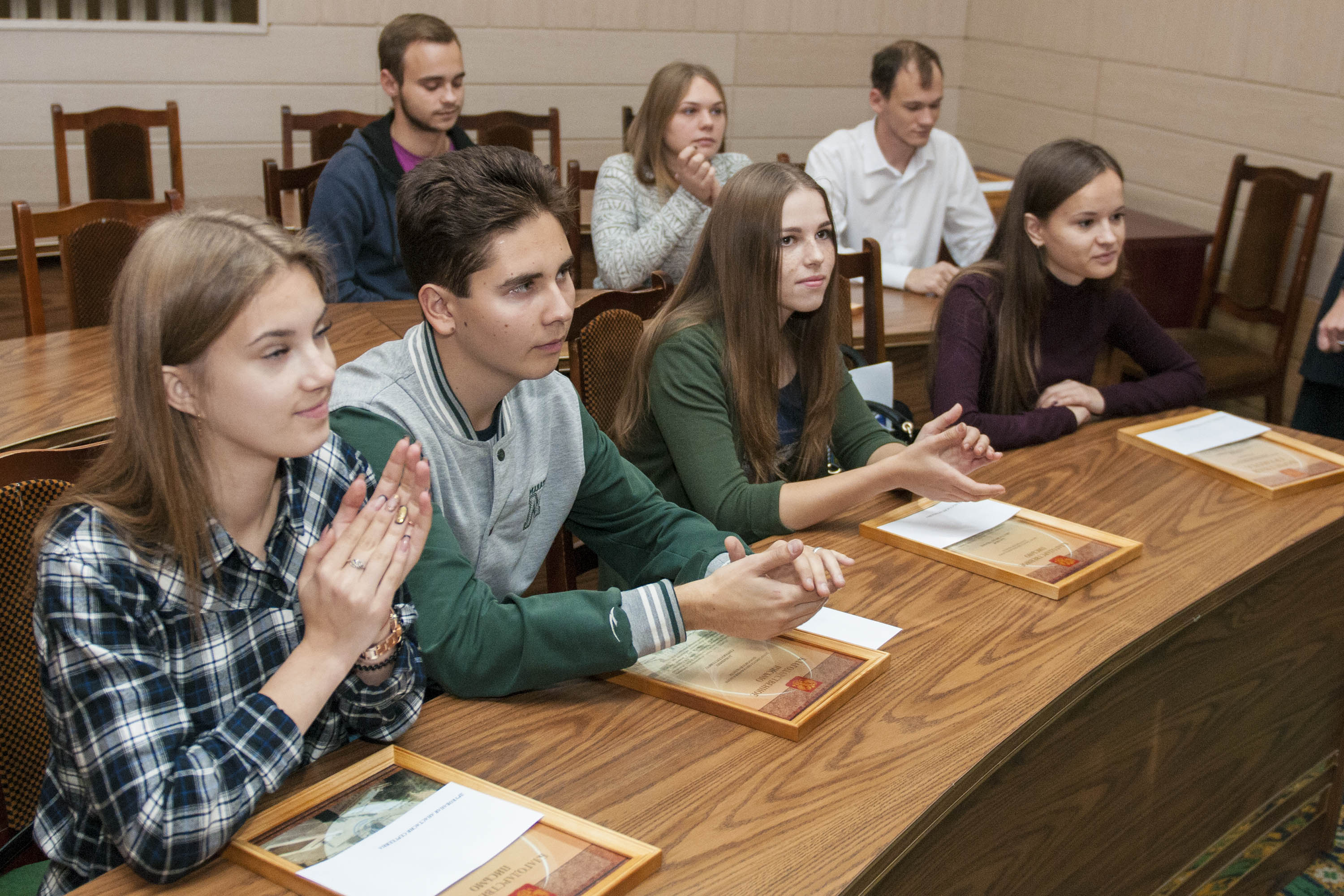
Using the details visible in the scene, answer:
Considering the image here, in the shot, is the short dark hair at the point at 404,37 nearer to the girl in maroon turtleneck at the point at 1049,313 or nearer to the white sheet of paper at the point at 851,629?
the girl in maroon turtleneck at the point at 1049,313

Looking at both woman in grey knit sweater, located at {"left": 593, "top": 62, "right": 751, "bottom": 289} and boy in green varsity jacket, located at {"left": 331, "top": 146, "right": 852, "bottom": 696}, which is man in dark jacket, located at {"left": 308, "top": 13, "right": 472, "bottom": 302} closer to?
woman in grey knit sweater, located at {"left": 593, "top": 62, "right": 751, "bottom": 289}

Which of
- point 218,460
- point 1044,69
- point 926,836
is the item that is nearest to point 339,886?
point 218,460

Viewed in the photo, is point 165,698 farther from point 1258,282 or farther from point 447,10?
point 447,10

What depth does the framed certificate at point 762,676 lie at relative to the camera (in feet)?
4.17

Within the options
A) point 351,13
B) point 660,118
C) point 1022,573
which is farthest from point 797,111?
point 1022,573

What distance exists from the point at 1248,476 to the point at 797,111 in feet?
13.3

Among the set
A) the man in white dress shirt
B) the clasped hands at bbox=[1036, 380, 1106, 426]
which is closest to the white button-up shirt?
the man in white dress shirt

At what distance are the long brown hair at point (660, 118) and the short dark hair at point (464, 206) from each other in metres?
2.03

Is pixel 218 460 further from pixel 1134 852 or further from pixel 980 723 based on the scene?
pixel 1134 852

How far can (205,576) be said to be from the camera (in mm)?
1110

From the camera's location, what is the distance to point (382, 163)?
11.0 feet

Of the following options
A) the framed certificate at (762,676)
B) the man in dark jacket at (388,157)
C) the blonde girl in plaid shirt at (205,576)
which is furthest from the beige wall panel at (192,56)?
the framed certificate at (762,676)

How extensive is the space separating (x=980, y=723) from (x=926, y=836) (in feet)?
0.48

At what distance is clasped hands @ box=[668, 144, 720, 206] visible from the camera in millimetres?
3055
